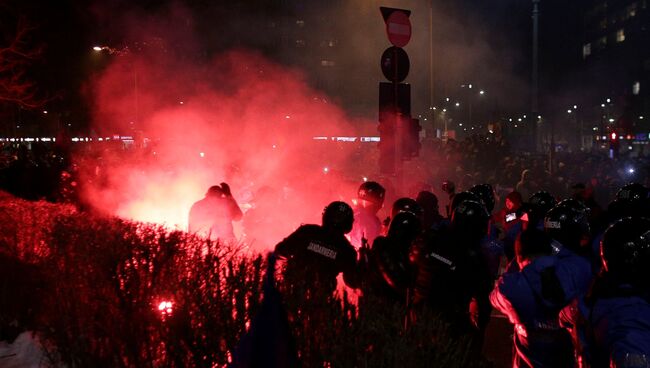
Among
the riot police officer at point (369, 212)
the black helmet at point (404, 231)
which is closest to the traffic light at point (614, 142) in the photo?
the riot police officer at point (369, 212)

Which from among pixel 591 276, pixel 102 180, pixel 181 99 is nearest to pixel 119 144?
pixel 181 99

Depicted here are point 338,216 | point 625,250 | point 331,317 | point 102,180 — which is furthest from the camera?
point 102,180

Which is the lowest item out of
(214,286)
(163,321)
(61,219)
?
(163,321)

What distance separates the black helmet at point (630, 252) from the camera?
92.8 inches

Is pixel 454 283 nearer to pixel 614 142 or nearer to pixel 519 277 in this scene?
pixel 519 277

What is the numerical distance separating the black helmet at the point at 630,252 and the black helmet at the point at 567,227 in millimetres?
1377

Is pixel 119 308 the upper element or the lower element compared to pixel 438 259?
lower

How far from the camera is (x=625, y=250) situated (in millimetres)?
2387

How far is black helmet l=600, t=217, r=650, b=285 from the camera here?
2.36 m

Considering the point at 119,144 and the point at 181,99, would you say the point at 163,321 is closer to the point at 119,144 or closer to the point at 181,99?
the point at 181,99

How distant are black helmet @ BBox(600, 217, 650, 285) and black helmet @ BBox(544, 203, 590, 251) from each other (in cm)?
138

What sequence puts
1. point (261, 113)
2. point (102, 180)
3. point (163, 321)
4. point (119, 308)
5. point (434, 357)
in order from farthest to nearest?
point (261, 113), point (102, 180), point (119, 308), point (163, 321), point (434, 357)

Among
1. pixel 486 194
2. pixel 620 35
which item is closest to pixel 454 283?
pixel 486 194

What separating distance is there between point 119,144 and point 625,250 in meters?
24.4
